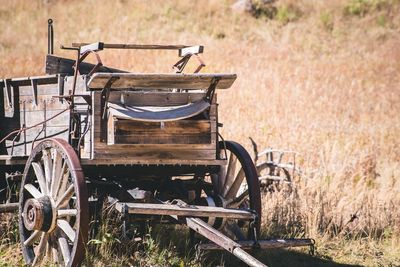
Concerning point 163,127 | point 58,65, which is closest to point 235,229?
point 163,127

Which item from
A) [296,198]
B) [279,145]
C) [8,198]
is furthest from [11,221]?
[279,145]

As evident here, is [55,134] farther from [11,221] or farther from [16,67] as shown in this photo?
[16,67]

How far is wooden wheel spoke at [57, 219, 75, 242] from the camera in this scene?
464cm

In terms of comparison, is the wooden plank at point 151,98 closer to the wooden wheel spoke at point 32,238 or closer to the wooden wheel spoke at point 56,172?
the wooden wheel spoke at point 56,172

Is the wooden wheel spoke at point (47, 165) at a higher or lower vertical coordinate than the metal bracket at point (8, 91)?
lower

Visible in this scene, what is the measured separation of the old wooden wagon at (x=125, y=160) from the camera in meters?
4.72

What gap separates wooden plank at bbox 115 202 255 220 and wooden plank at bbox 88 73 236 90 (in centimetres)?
98

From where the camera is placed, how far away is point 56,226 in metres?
4.89

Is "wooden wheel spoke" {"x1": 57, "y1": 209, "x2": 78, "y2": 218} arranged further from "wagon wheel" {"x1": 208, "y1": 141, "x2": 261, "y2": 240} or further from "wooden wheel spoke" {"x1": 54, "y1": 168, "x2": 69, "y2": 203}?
"wagon wheel" {"x1": 208, "y1": 141, "x2": 261, "y2": 240}

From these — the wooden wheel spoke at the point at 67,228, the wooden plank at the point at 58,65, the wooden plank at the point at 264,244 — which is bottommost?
the wooden plank at the point at 264,244

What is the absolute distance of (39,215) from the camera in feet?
15.7

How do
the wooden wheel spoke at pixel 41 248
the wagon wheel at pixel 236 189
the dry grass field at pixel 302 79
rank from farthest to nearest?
1. the dry grass field at pixel 302 79
2. the wagon wheel at pixel 236 189
3. the wooden wheel spoke at pixel 41 248

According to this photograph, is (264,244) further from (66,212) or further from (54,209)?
(54,209)

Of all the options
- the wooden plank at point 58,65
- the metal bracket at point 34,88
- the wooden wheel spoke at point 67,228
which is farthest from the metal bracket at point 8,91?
the wooden wheel spoke at point 67,228
